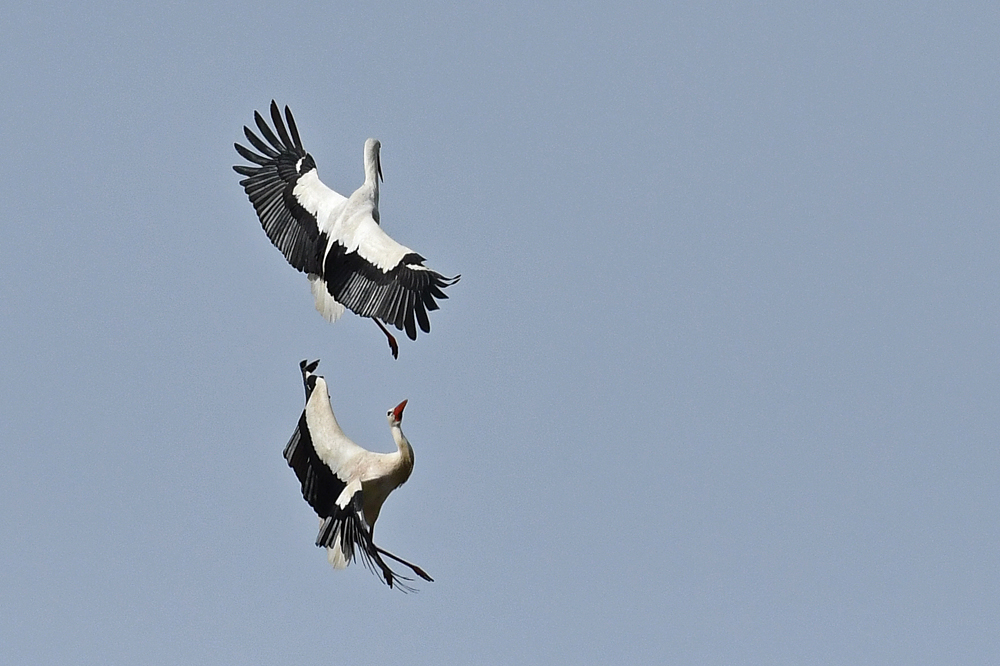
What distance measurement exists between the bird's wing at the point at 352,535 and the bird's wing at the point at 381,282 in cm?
151

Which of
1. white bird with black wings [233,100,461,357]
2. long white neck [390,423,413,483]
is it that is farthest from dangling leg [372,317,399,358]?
long white neck [390,423,413,483]

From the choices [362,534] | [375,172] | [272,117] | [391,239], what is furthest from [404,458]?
[272,117]

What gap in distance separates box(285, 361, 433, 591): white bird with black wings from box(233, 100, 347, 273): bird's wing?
1.68 m

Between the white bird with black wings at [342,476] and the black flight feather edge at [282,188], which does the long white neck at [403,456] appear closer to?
the white bird with black wings at [342,476]

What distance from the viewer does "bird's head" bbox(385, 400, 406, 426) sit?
21.3 metres

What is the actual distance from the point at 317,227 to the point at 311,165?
1.34m

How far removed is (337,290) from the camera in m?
22.2

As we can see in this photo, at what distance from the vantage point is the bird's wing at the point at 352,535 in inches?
813

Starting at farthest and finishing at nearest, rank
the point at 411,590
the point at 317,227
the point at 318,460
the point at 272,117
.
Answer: the point at 272,117, the point at 317,227, the point at 318,460, the point at 411,590

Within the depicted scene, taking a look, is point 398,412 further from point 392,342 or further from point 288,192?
point 288,192

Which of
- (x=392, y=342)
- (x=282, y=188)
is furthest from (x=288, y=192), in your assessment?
(x=392, y=342)

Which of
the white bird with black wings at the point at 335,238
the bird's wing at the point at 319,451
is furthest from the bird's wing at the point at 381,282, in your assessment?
the bird's wing at the point at 319,451

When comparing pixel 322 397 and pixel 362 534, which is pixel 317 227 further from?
pixel 362 534

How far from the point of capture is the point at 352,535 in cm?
2095
